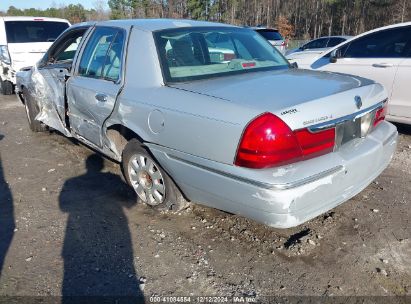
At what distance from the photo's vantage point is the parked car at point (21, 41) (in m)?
9.26

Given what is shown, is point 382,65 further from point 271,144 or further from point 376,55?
point 271,144

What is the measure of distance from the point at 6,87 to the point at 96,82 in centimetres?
763

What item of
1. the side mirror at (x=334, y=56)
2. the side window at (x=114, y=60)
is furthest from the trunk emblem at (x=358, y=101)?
the side mirror at (x=334, y=56)

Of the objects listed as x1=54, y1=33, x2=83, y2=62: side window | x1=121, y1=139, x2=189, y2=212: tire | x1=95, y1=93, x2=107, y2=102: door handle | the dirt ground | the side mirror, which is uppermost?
Answer: x1=54, y1=33, x2=83, y2=62: side window

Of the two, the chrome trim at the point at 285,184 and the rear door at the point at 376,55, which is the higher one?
the rear door at the point at 376,55

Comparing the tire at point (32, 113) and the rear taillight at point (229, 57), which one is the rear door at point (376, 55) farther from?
the tire at point (32, 113)

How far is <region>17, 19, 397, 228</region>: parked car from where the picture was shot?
2445 millimetres

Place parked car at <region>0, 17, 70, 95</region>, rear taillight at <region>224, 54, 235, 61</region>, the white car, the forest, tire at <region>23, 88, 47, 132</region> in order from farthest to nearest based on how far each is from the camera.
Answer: the forest < parked car at <region>0, 17, 70, 95</region> < tire at <region>23, 88, 47, 132</region> < the white car < rear taillight at <region>224, 54, 235, 61</region>

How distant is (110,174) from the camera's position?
14.6ft

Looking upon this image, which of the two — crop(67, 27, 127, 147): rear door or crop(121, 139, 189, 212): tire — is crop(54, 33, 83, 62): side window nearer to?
crop(67, 27, 127, 147): rear door

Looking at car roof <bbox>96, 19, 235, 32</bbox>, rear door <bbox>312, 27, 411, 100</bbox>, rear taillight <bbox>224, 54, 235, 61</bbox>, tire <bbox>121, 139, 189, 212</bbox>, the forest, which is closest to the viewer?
tire <bbox>121, 139, 189, 212</bbox>

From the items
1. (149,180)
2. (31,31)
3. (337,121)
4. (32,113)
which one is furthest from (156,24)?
(31,31)

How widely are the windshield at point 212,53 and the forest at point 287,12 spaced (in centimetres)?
4529

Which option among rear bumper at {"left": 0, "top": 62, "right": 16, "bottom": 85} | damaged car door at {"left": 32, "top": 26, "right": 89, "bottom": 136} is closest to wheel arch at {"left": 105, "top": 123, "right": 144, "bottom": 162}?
damaged car door at {"left": 32, "top": 26, "right": 89, "bottom": 136}
